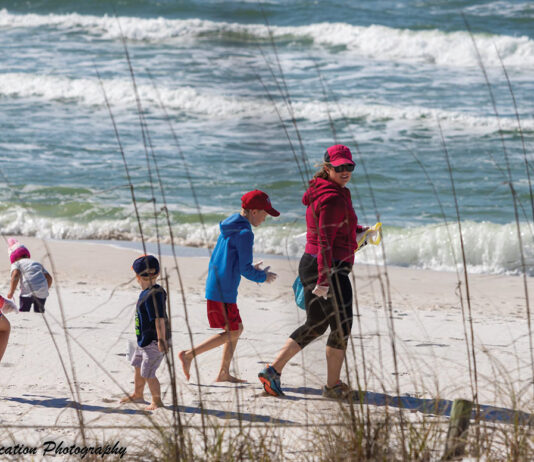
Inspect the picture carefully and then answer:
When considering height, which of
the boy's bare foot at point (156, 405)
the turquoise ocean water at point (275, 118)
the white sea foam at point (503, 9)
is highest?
the white sea foam at point (503, 9)

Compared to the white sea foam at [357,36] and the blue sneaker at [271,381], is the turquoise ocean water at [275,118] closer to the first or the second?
the white sea foam at [357,36]

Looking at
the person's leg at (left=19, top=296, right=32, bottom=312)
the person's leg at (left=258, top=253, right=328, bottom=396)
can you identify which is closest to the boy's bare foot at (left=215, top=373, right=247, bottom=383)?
the person's leg at (left=258, top=253, right=328, bottom=396)

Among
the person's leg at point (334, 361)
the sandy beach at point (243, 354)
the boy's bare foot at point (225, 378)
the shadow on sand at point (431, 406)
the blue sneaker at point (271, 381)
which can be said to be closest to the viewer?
the shadow on sand at point (431, 406)

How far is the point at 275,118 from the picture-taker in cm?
1547

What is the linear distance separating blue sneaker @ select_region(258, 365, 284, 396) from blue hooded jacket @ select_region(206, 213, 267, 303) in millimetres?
462

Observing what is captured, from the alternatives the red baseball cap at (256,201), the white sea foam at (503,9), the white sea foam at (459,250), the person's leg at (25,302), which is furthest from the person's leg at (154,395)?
the white sea foam at (503,9)

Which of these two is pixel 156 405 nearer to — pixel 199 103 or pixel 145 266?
pixel 145 266

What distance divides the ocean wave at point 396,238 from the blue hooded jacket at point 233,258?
469 centimetres

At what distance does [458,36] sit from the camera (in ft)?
78.4

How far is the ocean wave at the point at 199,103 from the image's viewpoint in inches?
709

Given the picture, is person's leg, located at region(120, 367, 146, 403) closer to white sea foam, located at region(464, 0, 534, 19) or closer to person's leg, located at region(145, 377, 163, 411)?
person's leg, located at region(145, 377, 163, 411)

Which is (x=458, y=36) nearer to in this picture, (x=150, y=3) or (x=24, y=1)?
(x=150, y=3)

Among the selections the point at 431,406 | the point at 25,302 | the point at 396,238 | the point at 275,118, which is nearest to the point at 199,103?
the point at 275,118

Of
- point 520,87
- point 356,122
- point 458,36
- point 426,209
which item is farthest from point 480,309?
point 458,36
